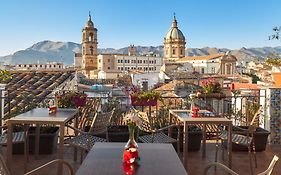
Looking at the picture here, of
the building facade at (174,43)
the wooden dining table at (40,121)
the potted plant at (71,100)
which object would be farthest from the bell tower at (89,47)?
the wooden dining table at (40,121)

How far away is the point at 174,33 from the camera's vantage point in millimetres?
89438

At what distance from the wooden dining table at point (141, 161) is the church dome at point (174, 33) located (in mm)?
87256

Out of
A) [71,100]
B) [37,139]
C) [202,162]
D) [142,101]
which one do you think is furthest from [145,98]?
[37,139]

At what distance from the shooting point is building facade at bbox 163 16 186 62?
88.7 m

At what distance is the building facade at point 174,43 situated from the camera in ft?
291

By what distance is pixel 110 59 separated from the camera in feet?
282

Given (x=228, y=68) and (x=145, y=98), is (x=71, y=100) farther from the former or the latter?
(x=228, y=68)

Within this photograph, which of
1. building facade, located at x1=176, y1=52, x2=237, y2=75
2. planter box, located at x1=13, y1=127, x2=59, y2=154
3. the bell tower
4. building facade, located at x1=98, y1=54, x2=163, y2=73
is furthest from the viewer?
building facade, located at x1=98, y1=54, x2=163, y2=73

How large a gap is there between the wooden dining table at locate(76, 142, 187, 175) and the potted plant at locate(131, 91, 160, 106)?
224 centimetres

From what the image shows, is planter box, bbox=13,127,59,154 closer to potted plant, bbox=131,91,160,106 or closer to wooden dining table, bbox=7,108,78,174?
wooden dining table, bbox=7,108,78,174

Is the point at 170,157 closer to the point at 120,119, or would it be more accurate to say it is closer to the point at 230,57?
the point at 120,119

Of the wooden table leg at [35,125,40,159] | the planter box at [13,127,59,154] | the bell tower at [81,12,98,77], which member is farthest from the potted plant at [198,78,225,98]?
the bell tower at [81,12,98,77]

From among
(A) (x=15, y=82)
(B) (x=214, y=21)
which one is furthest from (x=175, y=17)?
(A) (x=15, y=82)

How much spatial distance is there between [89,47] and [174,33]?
77.1 ft
